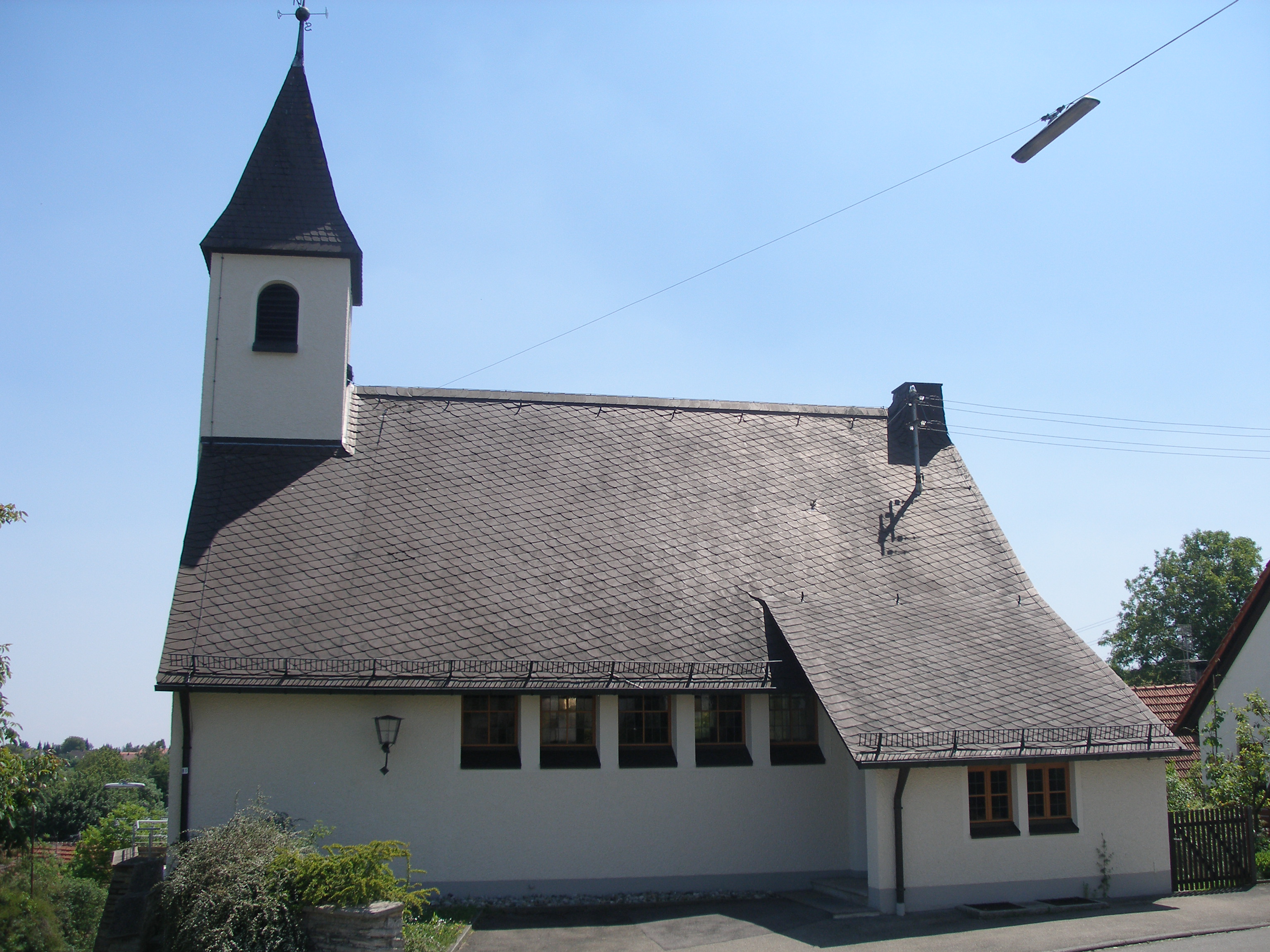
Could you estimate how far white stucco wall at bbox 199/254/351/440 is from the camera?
1811 centimetres

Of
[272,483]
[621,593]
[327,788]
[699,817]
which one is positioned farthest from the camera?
[272,483]

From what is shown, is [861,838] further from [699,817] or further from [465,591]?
[465,591]

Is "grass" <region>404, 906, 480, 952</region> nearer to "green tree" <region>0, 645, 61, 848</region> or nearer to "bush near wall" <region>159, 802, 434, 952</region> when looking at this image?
"bush near wall" <region>159, 802, 434, 952</region>

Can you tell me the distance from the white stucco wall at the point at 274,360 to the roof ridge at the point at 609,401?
124 cm

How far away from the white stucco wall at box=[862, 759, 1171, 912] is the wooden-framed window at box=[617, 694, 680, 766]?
312 cm

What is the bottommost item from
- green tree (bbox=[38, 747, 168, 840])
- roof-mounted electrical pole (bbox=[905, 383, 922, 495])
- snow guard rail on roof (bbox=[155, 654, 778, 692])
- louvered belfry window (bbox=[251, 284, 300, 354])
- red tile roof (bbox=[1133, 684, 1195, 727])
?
green tree (bbox=[38, 747, 168, 840])

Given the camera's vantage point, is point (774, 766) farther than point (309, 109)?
No

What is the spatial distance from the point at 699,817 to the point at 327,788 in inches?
214

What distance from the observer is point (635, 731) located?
50.3ft

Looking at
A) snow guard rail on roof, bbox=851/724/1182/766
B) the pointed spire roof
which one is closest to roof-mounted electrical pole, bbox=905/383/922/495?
snow guard rail on roof, bbox=851/724/1182/766

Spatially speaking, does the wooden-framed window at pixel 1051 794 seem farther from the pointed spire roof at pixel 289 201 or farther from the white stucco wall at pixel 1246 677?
the pointed spire roof at pixel 289 201

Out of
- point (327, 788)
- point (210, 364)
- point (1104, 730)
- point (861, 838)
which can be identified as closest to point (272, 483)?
point (210, 364)

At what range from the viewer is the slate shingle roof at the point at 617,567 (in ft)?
47.1

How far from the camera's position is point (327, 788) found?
14.0m
